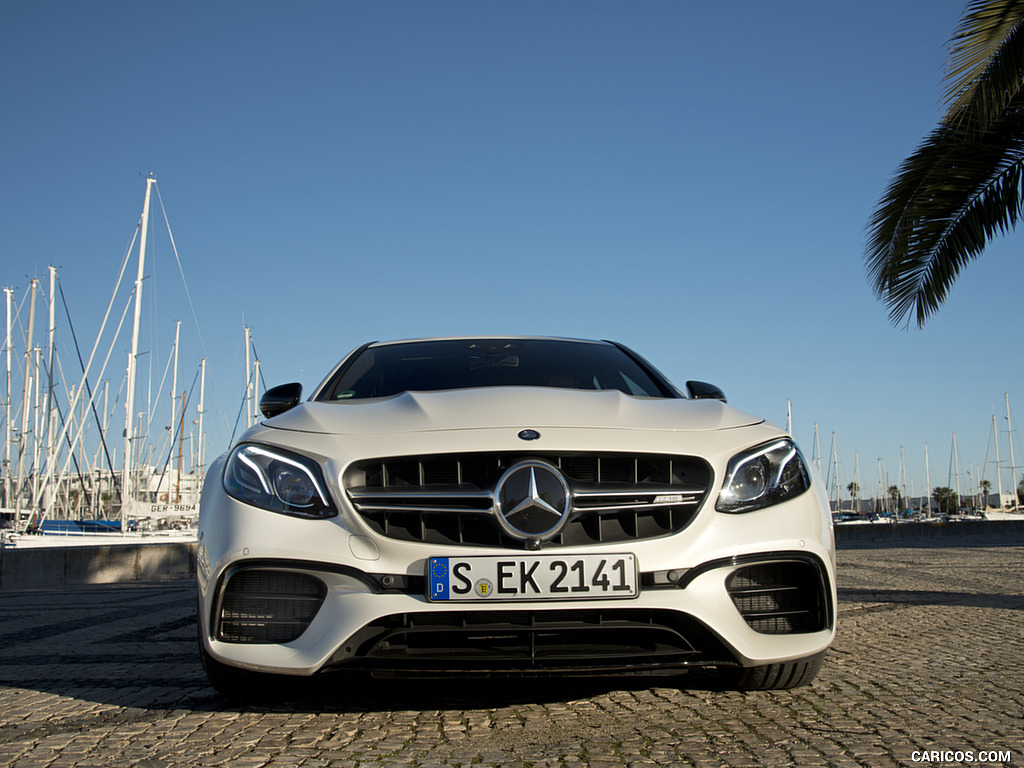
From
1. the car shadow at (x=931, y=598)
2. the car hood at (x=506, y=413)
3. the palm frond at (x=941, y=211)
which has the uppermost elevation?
the palm frond at (x=941, y=211)

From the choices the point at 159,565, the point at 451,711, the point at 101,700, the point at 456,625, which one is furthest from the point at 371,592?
the point at 159,565

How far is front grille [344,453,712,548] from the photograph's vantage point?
2.79m

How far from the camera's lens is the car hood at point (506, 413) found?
3.03 metres

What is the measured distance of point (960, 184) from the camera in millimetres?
7844

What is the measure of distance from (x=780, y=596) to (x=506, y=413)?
40.5 inches

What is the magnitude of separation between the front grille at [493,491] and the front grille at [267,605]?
28 centimetres

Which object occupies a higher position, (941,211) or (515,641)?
(941,211)

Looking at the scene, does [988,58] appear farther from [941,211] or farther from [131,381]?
[131,381]

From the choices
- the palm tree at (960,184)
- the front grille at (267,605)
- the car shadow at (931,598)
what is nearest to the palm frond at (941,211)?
the palm tree at (960,184)

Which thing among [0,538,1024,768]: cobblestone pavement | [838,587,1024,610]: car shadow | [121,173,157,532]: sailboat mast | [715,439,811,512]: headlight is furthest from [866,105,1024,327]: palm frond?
[121,173,157,532]: sailboat mast

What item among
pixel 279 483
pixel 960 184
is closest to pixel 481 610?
pixel 279 483

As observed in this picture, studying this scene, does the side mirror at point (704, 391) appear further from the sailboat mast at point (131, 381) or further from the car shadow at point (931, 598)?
the sailboat mast at point (131, 381)

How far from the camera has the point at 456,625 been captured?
8.80 ft

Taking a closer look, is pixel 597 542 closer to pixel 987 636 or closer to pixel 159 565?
pixel 987 636
